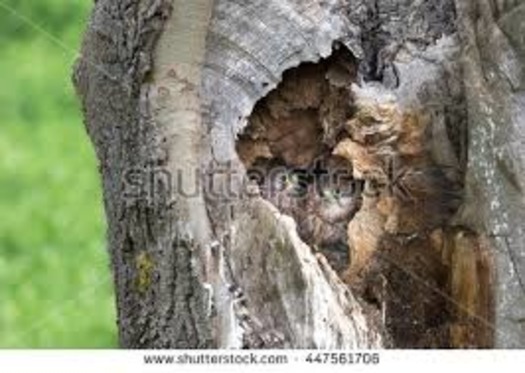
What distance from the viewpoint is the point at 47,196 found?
2.41 meters

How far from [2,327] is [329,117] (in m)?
0.75

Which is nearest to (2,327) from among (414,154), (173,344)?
(173,344)

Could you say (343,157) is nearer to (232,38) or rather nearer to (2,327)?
(232,38)

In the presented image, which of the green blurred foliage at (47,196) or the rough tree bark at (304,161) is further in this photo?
the green blurred foliage at (47,196)

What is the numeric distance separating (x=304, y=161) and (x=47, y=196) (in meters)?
0.93

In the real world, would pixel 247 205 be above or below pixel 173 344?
above

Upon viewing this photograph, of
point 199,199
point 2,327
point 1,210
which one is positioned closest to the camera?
point 199,199

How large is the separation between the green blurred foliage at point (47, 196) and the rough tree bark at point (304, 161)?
0.48 m

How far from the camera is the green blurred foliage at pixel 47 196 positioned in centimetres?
212

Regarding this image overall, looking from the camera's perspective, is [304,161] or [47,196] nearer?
[304,161]

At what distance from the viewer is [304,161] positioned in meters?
1.55

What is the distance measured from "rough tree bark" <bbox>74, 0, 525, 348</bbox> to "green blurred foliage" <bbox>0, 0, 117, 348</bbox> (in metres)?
0.48

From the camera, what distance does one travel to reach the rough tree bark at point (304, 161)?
1459 millimetres

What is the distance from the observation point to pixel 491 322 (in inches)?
59.1
